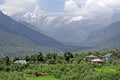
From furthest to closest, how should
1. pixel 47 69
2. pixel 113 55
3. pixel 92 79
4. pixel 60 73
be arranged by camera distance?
pixel 113 55 → pixel 47 69 → pixel 60 73 → pixel 92 79

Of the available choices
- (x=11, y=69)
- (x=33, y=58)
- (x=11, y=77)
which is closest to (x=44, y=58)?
(x=33, y=58)

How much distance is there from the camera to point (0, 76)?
75250 mm

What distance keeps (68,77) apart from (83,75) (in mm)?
3530

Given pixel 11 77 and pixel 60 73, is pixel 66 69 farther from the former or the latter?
pixel 11 77

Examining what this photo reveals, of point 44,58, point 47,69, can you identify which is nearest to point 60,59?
point 44,58

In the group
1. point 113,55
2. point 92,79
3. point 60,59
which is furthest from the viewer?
point 113,55

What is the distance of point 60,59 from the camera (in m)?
106

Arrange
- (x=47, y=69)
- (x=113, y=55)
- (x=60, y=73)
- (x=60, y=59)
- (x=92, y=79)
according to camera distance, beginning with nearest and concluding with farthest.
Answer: (x=92, y=79)
(x=60, y=73)
(x=47, y=69)
(x=60, y=59)
(x=113, y=55)

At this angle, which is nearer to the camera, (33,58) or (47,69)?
(47,69)

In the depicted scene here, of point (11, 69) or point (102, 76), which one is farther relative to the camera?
point (11, 69)

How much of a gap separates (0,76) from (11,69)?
13516 millimetres

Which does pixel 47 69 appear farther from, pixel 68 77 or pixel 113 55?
pixel 113 55

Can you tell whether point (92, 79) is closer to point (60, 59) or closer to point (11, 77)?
point (11, 77)

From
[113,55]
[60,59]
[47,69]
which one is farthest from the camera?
[113,55]
